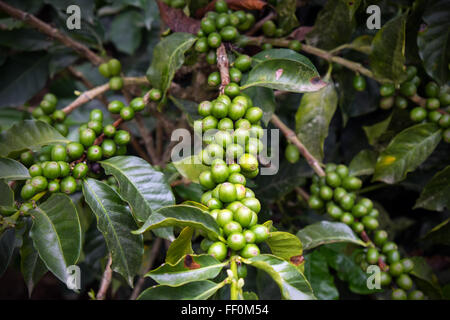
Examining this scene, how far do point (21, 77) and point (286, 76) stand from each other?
1470 millimetres

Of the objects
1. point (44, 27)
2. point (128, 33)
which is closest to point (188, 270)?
point (44, 27)

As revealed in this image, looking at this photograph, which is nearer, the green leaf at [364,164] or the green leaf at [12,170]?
the green leaf at [12,170]

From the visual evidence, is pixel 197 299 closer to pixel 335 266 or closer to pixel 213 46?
pixel 213 46

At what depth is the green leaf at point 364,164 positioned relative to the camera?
1.34m

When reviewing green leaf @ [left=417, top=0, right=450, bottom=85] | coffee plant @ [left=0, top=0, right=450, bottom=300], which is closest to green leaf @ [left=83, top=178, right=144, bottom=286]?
coffee plant @ [left=0, top=0, right=450, bottom=300]

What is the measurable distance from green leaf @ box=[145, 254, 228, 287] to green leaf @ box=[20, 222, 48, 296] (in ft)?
1.66

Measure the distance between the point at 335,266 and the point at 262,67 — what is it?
0.90 m

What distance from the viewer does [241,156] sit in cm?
87

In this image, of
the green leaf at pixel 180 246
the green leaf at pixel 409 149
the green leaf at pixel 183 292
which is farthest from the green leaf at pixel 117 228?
the green leaf at pixel 409 149

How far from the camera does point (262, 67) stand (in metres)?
1.04

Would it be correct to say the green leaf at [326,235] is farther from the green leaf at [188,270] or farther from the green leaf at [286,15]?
the green leaf at [286,15]

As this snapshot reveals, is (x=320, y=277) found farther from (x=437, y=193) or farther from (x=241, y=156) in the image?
(x=241, y=156)

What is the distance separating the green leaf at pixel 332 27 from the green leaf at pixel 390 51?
0.13 metres

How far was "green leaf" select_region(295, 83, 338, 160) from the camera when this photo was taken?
127 cm
